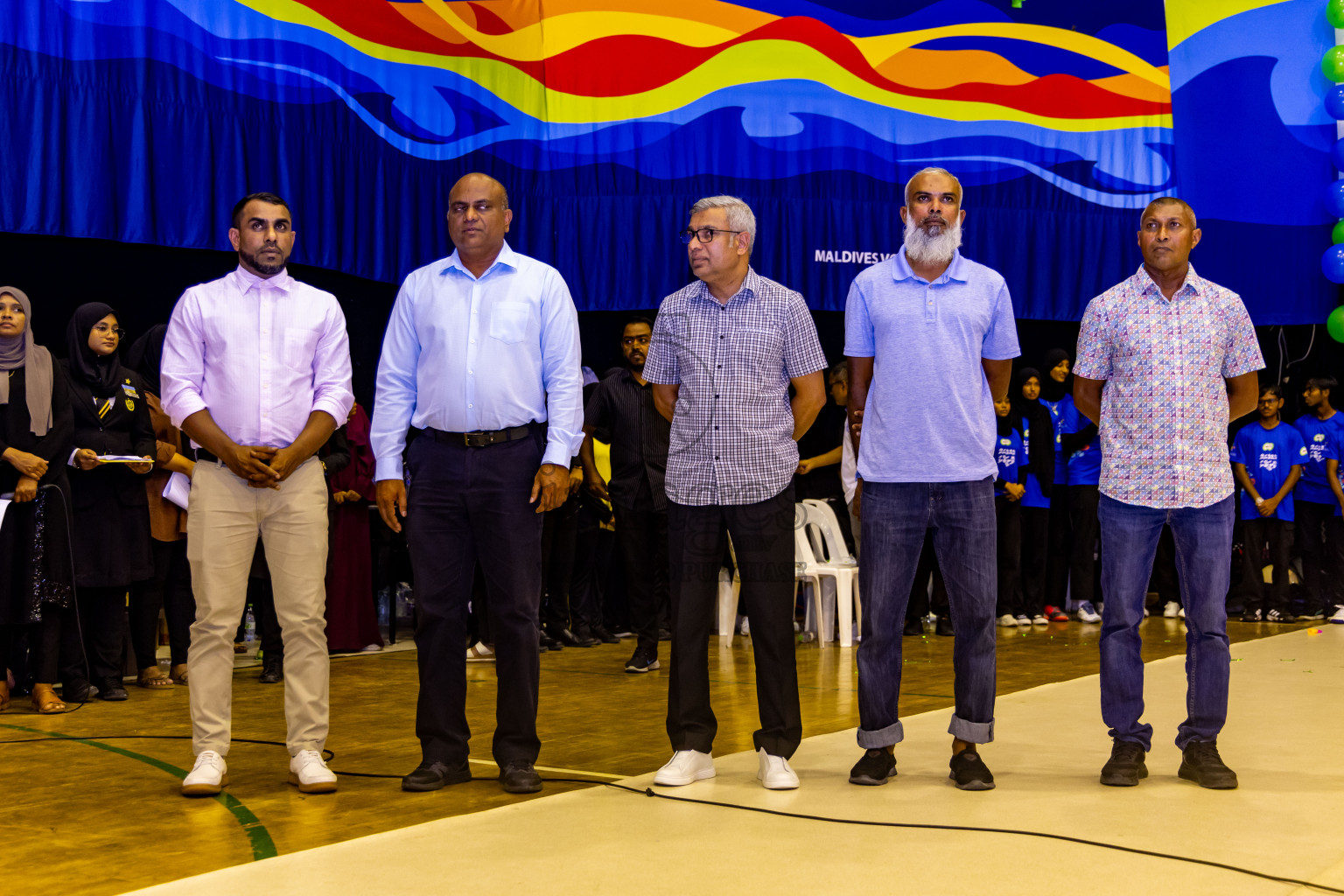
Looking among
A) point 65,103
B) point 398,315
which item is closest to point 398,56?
point 65,103

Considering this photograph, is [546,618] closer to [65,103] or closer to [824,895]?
[65,103]

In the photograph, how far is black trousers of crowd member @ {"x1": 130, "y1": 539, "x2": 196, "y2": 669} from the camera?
236 inches

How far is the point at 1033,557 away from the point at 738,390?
549 centimetres

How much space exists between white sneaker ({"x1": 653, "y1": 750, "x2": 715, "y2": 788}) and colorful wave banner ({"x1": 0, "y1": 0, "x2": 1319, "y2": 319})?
430 centimetres

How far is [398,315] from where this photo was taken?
3795 millimetres

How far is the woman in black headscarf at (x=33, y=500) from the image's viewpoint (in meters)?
5.25

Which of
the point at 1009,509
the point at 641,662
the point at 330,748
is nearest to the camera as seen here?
the point at 330,748

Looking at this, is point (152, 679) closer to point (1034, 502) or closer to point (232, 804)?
point (232, 804)

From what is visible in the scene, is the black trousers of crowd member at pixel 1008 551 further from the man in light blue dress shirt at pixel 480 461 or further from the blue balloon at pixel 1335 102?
the man in light blue dress shirt at pixel 480 461

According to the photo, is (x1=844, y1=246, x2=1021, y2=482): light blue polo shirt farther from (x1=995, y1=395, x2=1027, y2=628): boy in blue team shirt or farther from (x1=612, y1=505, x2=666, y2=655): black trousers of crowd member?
(x1=995, y1=395, x2=1027, y2=628): boy in blue team shirt

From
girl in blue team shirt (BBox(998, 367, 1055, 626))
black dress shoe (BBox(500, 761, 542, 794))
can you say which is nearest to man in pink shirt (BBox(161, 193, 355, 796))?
black dress shoe (BBox(500, 761, 542, 794))

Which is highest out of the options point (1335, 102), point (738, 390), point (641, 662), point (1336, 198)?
point (1335, 102)

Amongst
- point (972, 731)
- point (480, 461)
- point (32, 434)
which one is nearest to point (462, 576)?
point (480, 461)

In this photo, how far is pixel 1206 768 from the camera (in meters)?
3.58
